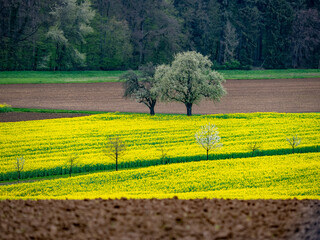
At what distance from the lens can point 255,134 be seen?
4672 cm

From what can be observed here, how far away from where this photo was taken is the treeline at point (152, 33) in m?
88.6

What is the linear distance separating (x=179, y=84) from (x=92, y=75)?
3734 centimetres

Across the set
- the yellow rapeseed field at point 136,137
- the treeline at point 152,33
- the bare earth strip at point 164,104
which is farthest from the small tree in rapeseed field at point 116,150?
the treeline at point 152,33

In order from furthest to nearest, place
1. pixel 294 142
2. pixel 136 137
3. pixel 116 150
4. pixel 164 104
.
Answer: pixel 164 104, pixel 136 137, pixel 294 142, pixel 116 150

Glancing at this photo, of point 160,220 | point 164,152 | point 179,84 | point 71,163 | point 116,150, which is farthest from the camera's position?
point 179,84

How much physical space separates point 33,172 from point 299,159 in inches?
774

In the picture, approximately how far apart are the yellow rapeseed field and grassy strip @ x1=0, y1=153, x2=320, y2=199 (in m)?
4.08

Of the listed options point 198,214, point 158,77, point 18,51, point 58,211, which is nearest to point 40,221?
point 58,211

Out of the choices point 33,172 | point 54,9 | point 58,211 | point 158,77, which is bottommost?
point 33,172

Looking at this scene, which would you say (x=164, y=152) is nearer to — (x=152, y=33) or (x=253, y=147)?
(x=253, y=147)

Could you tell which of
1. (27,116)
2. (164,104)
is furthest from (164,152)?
(164,104)

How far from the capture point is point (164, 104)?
72188mm

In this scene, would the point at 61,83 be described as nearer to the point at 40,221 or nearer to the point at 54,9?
the point at 54,9

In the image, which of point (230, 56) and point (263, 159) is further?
point (230, 56)
